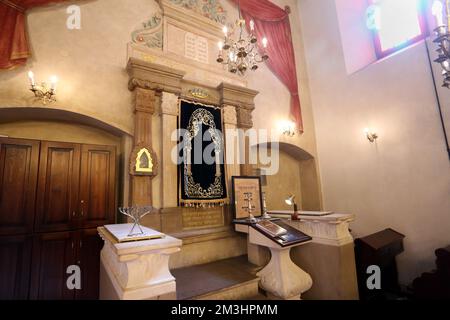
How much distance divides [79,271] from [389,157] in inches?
215

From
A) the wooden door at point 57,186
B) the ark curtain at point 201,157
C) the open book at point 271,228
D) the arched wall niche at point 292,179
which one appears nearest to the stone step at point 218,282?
the open book at point 271,228

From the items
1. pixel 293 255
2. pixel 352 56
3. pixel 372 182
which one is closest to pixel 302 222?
pixel 293 255

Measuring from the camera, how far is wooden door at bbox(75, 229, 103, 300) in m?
2.99

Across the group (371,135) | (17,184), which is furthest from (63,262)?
(371,135)

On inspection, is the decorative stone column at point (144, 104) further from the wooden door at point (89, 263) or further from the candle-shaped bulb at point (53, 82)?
the candle-shaped bulb at point (53, 82)

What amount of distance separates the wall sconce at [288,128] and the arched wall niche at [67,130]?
3.31 metres

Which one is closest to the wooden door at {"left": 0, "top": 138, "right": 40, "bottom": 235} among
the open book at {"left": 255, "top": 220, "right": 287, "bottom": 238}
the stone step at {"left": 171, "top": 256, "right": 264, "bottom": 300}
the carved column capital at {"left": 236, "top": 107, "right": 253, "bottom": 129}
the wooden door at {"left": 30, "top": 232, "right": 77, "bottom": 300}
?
the wooden door at {"left": 30, "top": 232, "right": 77, "bottom": 300}

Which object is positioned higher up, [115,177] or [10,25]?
[10,25]

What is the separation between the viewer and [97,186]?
323cm

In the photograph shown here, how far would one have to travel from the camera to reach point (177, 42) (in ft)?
13.2

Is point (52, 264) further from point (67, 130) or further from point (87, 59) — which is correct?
point (87, 59)

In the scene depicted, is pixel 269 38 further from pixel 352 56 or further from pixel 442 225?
pixel 442 225

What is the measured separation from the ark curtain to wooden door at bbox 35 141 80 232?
1.47 meters

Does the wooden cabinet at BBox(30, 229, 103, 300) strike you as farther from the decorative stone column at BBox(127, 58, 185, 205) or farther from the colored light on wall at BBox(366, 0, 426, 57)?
the colored light on wall at BBox(366, 0, 426, 57)
